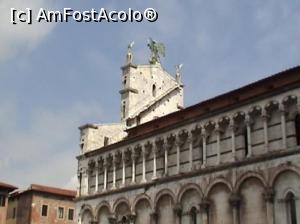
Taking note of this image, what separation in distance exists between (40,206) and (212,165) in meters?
23.7

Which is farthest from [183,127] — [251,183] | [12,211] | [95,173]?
[12,211]

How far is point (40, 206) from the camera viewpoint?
4397cm

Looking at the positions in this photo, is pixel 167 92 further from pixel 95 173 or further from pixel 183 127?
pixel 183 127

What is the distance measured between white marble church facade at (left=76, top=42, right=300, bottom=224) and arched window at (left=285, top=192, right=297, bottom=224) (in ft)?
0.09

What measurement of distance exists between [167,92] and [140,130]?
273 inches

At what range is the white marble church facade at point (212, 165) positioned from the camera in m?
21.2

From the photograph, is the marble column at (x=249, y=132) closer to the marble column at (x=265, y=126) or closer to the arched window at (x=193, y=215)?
the marble column at (x=265, y=126)

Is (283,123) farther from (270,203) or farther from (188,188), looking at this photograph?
(188,188)

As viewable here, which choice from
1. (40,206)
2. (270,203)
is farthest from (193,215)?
(40,206)

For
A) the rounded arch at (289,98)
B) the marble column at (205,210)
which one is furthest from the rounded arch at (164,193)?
the rounded arch at (289,98)

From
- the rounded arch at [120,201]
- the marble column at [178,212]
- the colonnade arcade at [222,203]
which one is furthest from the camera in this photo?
the rounded arch at [120,201]

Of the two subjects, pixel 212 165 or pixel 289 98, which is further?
pixel 212 165

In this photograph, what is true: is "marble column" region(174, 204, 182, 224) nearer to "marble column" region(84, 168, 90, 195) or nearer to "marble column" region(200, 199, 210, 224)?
"marble column" region(200, 199, 210, 224)

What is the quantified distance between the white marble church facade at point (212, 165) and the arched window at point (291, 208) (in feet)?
0.09
